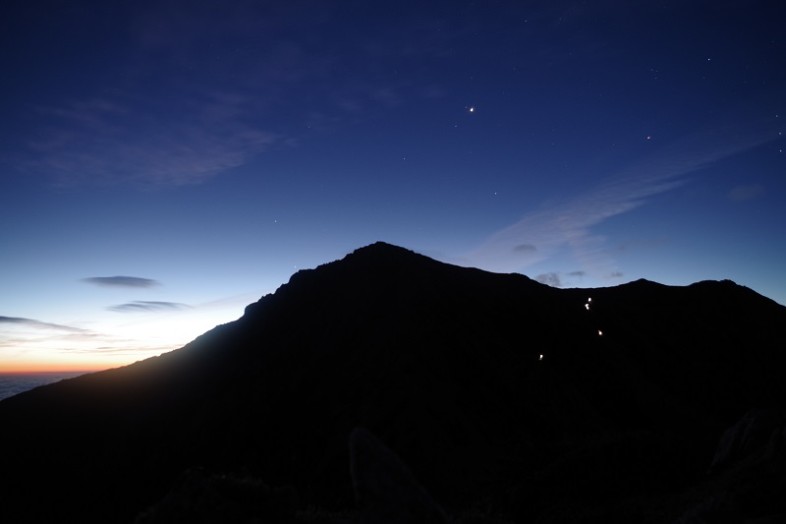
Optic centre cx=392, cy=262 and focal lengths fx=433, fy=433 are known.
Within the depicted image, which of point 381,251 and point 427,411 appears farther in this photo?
point 381,251

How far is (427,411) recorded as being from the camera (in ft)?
90.0

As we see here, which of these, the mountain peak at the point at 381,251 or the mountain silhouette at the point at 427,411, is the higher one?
the mountain peak at the point at 381,251

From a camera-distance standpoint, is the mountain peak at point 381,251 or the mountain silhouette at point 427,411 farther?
the mountain peak at point 381,251

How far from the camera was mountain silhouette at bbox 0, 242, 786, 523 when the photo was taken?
51.3ft

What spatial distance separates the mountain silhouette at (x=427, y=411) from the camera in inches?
616

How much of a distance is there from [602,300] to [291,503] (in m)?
56.6

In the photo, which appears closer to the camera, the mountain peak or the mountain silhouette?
the mountain silhouette

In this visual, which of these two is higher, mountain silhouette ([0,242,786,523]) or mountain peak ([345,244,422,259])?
mountain peak ([345,244,422,259])

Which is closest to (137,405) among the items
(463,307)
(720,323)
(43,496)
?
(43,496)

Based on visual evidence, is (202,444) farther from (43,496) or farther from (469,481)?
(469,481)

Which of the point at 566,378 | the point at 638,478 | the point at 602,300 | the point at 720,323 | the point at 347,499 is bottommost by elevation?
the point at 347,499

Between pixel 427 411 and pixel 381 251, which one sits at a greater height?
pixel 381 251

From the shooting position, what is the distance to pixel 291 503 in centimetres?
777

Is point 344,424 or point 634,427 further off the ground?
point 344,424
